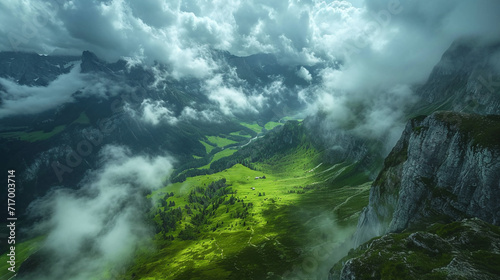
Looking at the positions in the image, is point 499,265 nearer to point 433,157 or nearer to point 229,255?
point 433,157

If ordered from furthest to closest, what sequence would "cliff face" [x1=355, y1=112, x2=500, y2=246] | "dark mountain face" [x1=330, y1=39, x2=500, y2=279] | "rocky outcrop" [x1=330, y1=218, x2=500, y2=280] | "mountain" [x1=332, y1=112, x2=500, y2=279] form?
"cliff face" [x1=355, y1=112, x2=500, y2=246] → "mountain" [x1=332, y1=112, x2=500, y2=279] → "dark mountain face" [x1=330, y1=39, x2=500, y2=279] → "rocky outcrop" [x1=330, y1=218, x2=500, y2=280]

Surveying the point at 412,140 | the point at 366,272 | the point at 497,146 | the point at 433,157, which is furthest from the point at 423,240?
the point at 412,140

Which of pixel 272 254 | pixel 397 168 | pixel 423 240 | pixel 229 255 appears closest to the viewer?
pixel 423 240

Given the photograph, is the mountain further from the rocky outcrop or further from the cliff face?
the rocky outcrop

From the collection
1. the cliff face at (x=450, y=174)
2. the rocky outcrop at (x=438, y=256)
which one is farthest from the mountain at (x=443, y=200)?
the rocky outcrop at (x=438, y=256)

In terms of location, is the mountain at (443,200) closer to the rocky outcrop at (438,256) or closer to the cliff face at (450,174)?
the cliff face at (450,174)

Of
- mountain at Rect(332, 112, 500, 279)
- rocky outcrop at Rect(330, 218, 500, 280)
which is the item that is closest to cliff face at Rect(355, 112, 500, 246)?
mountain at Rect(332, 112, 500, 279)

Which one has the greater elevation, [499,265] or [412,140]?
[412,140]

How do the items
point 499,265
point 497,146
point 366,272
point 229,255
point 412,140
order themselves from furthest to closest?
point 229,255, point 412,140, point 497,146, point 366,272, point 499,265

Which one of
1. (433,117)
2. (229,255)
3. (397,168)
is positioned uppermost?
(433,117)
